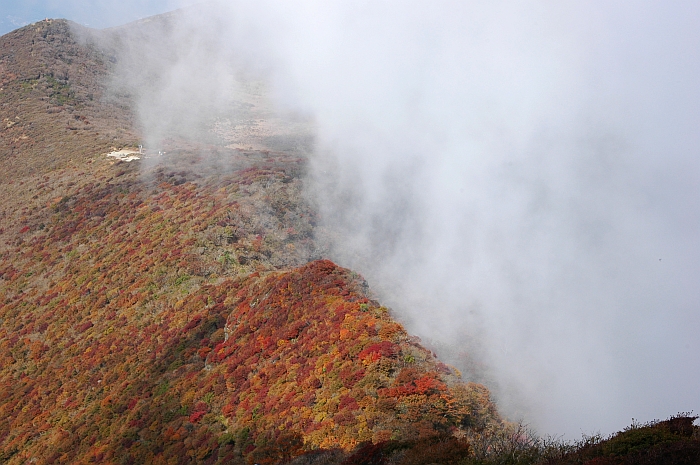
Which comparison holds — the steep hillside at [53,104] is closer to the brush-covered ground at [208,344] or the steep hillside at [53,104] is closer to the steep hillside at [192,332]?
the steep hillside at [192,332]

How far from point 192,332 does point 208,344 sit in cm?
148

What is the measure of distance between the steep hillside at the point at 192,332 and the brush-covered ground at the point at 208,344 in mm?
87

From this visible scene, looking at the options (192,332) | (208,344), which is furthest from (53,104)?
(208,344)

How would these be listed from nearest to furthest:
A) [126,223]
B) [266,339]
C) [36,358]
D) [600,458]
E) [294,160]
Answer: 1. [600,458]
2. [266,339]
3. [36,358]
4. [126,223]
5. [294,160]

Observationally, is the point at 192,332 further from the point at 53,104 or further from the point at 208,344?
the point at 53,104

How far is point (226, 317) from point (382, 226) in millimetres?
22690

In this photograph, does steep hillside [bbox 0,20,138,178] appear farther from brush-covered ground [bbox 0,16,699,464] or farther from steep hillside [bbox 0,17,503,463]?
brush-covered ground [bbox 0,16,699,464]

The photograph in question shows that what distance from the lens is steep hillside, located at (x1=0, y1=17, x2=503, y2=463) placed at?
54.2 ft

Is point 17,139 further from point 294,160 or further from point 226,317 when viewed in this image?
point 226,317

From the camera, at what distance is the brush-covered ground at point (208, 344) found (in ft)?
49.6

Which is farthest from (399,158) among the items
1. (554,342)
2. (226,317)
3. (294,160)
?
(226,317)

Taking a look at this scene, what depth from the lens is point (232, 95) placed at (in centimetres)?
10094

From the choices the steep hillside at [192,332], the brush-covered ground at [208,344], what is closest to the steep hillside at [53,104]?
the steep hillside at [192,332]

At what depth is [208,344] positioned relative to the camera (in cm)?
2344
